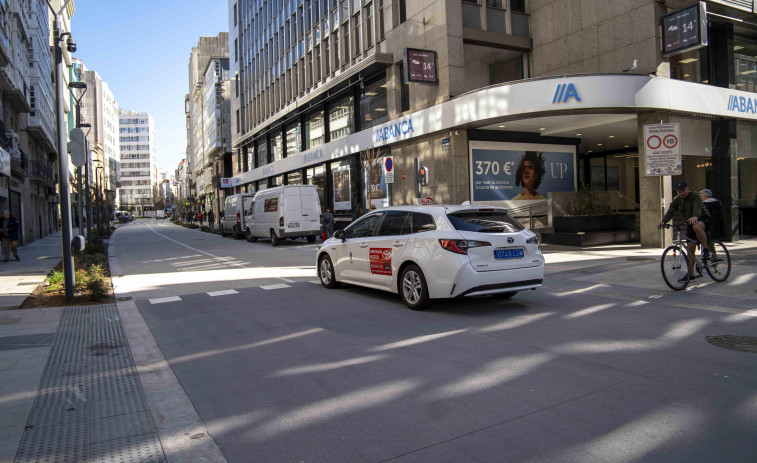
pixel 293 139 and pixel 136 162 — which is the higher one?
pixel 136 162

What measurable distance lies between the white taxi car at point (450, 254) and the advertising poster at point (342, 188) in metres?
21.0

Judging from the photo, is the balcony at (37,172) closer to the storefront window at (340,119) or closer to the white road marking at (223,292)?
the storefront window at (340,119)

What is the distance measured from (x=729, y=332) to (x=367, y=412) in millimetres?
4698

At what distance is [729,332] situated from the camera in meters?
6.02

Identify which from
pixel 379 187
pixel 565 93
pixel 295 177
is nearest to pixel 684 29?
pixel 565 93

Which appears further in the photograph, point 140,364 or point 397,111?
point 397,111

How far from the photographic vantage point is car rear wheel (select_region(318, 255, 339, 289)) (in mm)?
10102

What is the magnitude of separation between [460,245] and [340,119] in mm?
25108

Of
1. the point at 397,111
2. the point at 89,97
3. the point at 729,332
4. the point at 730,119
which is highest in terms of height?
the point at 89,97

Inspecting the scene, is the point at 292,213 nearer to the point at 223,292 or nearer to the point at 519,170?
the point at 519,170

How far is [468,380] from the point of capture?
456 centimetres

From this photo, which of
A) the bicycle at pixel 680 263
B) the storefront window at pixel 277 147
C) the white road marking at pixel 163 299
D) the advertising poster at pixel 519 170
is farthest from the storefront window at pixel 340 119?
the bicycle at pixel 680 263

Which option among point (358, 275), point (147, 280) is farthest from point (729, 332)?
point (147, 280)

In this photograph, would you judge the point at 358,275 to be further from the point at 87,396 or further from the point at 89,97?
the point at 89,97
